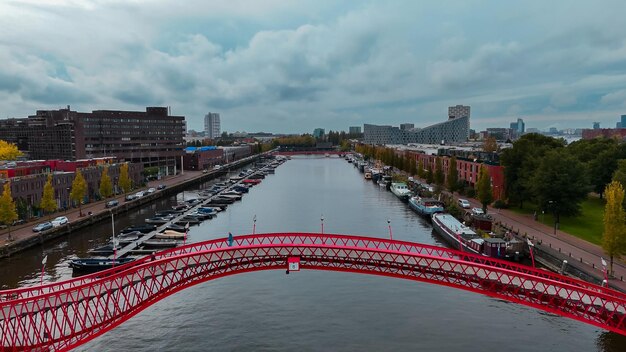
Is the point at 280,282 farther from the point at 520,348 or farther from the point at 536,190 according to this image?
the point at 536,190

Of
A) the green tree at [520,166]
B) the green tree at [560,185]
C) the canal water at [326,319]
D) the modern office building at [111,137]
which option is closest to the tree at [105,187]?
the canal water at [326,319]

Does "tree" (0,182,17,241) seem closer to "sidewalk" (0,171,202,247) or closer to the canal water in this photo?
"sidewalk" (0,171,202,247)

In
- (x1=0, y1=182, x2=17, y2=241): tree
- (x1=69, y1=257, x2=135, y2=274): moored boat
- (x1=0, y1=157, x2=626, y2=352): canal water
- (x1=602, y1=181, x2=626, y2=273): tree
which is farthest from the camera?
(x1=0, y1=182, x2=17, y2=241): tree

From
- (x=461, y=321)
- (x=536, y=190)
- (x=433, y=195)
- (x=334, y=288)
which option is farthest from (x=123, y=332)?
(x=433, y=195)

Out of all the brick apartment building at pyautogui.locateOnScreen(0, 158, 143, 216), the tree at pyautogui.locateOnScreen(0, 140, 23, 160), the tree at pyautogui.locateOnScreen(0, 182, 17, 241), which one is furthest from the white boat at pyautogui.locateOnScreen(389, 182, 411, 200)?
the tree at pyautogui.locateOnScreen(0, 140, 23, 160)

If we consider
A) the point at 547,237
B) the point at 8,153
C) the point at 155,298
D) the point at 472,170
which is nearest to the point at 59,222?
the point at 155,298

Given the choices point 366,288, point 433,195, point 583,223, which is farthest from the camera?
point 433,195

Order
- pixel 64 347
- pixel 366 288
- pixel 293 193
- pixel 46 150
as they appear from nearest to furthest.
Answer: pixel 64 347, pixel 366 288, pixel 293 193, pixel 46 150
